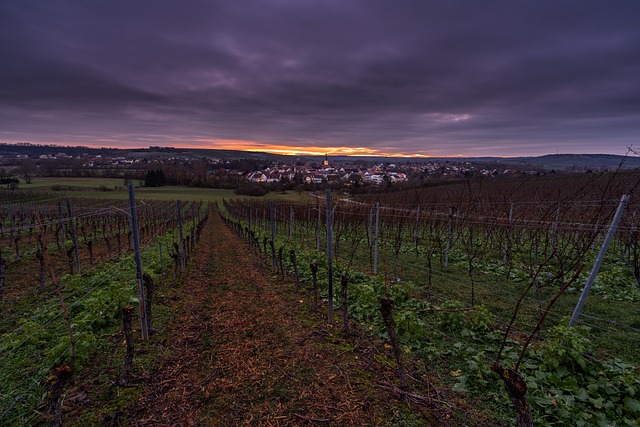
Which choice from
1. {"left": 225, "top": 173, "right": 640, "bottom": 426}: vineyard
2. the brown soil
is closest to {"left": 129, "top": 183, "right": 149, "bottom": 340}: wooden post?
the brown soil

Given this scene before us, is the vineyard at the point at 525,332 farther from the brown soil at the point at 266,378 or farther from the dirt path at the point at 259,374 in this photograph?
the dirt path at the point at 259,374

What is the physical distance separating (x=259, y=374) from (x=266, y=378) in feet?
0.48

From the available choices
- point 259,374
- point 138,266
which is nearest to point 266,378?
point 259,374

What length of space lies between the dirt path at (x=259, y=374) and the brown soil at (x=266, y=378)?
1 cm

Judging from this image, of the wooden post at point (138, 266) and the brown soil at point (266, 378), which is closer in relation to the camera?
the brown soil at point (266, 378)

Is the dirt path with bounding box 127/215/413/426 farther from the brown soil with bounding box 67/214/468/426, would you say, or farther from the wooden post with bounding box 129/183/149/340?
the wooden post with bounding box 129/183/149/340

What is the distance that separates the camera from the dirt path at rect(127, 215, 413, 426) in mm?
3451

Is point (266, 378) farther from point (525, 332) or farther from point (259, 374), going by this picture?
point (525, 332)

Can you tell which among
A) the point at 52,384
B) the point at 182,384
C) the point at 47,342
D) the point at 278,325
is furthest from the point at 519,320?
the point at 47,342

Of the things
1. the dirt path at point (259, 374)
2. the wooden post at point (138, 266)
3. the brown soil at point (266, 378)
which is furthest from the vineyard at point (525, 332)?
the wooden post at point (138, 266)

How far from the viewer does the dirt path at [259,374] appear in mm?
3451

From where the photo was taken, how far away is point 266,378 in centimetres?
415

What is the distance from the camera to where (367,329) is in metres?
5.46

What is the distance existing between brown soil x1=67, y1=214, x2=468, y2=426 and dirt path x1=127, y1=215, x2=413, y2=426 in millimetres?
13
